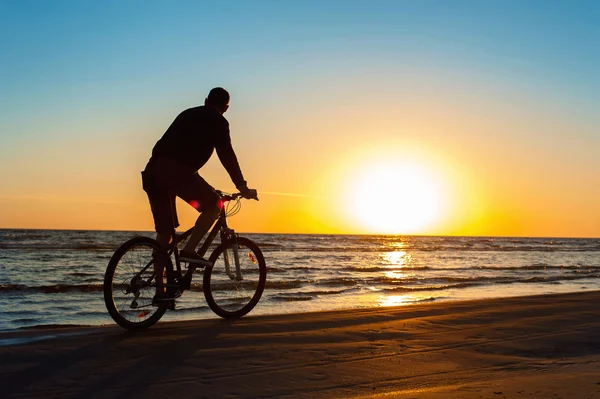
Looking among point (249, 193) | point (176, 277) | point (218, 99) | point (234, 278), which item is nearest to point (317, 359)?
point (176, 277)

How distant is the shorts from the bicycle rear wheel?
0.22m

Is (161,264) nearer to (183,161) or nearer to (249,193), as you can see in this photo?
(183,161)

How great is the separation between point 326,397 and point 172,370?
0.97m

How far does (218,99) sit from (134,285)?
180cm

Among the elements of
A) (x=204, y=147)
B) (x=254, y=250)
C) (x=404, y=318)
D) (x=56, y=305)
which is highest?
(x=204, y=147)

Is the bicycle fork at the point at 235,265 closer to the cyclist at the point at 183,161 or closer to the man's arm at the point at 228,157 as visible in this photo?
the cyclist at the point at 183,161

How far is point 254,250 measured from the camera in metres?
5.90

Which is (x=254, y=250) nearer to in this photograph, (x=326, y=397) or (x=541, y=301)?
(x=326, y=397)

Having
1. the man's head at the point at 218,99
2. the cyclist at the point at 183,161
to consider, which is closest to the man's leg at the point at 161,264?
the cyclist at the point at 183,161

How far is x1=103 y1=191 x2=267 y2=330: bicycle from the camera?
477cm

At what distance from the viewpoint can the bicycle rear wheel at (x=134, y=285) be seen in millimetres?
4730

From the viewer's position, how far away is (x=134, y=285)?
487cm

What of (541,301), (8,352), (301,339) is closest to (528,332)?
(301,339)

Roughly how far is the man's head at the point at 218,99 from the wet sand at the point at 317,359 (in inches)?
77.2
